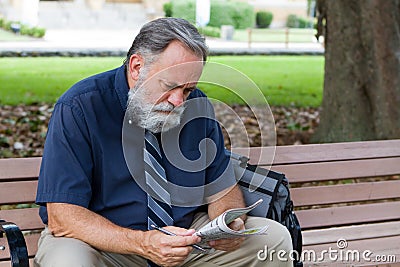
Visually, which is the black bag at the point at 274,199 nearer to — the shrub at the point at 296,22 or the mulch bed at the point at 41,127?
the mulch bed at the point at 41,127

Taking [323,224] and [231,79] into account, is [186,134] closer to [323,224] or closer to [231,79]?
[231,79]

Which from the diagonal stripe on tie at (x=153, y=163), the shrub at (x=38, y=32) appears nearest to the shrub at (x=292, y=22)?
the shrub at (x=38, y=32)

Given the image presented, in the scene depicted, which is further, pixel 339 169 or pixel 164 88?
pixel 339 169

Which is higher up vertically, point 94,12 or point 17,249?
point 17,249

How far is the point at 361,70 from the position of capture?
6.88m

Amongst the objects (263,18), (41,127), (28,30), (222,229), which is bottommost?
(263,18)

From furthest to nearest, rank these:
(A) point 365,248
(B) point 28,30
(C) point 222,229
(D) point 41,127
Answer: (B) point 28,30 < (D) point 41,127 < (A) point 365,248 < (C) point 222,229

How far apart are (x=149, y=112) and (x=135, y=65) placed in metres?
0.19

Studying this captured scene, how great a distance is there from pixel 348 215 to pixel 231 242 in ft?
4.12

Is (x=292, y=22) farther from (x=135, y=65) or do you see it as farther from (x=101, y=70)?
(x=135, y=65)

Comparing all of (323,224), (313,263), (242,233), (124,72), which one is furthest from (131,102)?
(323,224)

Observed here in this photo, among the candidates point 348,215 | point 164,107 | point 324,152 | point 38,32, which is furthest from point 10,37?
point 164,107

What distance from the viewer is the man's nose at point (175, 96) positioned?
3006 mm

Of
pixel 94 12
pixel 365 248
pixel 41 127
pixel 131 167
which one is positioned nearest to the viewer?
pixel 131 167
